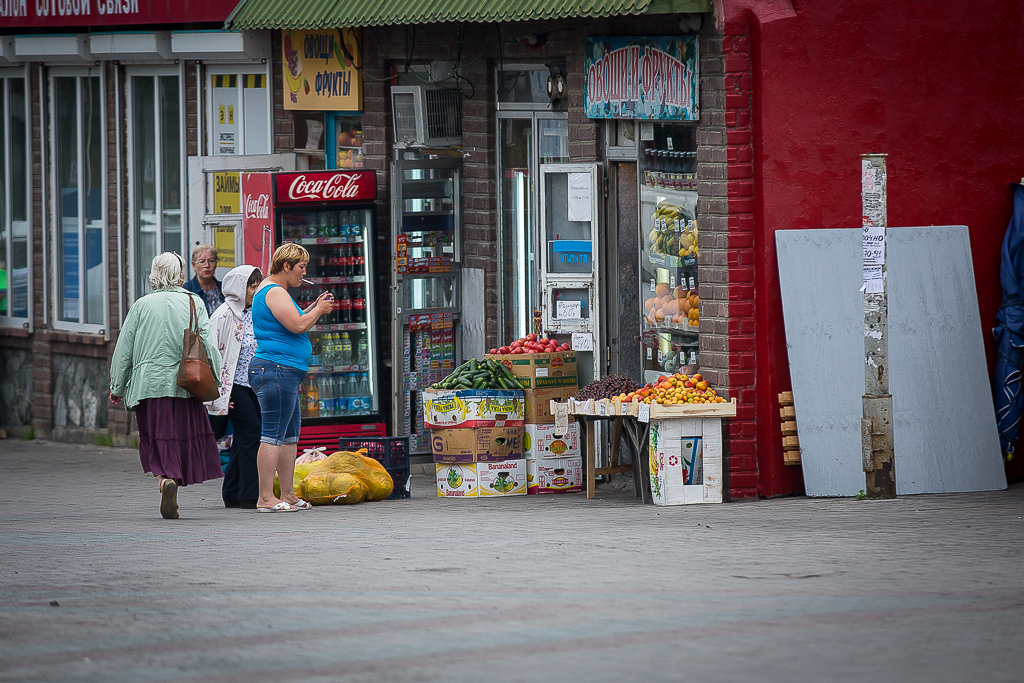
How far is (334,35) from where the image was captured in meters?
13.5

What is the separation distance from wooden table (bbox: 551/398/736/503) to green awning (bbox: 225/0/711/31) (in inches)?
103

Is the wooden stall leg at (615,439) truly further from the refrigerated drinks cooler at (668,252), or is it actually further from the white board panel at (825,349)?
the white board panel at (825,349)

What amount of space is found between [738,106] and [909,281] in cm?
165

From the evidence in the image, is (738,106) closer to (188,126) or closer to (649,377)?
(649,377)

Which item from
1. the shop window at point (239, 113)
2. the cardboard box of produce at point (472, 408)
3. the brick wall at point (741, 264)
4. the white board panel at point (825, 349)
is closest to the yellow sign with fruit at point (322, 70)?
the shop window at point (239, 113)

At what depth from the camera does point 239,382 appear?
36.1ft

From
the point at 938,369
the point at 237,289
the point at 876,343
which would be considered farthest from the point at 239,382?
the point at 938,369

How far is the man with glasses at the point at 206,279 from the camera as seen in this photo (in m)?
11.9

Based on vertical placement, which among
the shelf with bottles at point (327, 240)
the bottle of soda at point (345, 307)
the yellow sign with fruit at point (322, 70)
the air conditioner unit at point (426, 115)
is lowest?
the bottle of soda at point (345, 307)

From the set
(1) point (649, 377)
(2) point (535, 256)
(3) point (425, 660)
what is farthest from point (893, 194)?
(3) point (425, 660)

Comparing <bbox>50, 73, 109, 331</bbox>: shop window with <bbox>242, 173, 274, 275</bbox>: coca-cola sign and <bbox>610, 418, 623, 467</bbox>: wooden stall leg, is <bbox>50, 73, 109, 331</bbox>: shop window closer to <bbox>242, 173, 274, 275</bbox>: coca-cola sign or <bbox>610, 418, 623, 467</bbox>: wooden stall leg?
<bbox>242, 173, 274, 275</bbox>: coca-cola sign

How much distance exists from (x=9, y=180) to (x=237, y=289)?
6517 millimetres

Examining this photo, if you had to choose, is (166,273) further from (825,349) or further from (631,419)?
(825,349)

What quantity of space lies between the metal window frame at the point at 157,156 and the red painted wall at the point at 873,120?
6.27 meters
